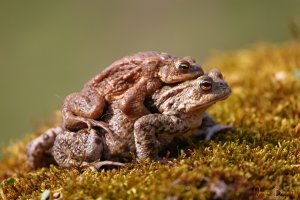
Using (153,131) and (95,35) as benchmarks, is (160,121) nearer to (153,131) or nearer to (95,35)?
(153,131)

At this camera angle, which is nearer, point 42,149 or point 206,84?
point 206,84

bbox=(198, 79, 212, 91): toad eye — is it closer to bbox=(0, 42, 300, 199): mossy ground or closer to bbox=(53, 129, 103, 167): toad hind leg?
bbox=(0, 42, 300, 199): mossy ground

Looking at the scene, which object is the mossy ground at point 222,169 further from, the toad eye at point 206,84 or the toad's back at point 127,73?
the toad's back at point 127,73

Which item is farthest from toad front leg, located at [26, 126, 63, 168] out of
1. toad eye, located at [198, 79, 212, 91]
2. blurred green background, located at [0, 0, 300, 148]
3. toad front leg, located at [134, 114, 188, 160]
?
blurred green background, located at [0, 0, 300, 148]

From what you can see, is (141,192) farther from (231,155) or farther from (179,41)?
(179,41)

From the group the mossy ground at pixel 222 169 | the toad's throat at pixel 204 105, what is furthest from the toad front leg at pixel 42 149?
the toad's throat at pixel 204 105

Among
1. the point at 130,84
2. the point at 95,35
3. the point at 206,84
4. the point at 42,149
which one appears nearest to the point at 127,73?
the point at 130,84
